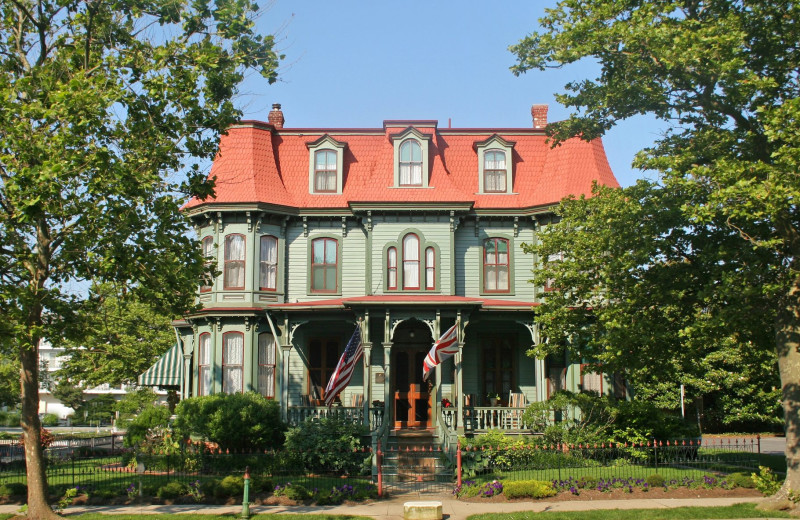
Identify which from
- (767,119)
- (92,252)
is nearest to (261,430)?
(92,252)

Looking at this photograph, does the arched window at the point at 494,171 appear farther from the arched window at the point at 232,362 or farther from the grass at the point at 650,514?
the grass at the point at 650,514

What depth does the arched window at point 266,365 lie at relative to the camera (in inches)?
1072

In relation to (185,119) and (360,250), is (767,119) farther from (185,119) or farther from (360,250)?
(360,250)

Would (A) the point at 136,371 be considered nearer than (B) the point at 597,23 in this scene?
No

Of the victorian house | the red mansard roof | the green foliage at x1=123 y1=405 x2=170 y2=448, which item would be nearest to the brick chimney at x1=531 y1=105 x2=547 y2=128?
the red mansard roof

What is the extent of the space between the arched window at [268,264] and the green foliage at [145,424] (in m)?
5.78

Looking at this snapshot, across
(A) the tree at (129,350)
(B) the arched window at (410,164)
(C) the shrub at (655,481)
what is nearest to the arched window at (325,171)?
(B) the arched window at (410,164)

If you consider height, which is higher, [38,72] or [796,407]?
[38,72]

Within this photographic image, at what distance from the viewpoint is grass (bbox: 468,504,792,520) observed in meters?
15.6

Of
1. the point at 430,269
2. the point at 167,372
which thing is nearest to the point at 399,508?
the point at 430,269

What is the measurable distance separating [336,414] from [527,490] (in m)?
8.38

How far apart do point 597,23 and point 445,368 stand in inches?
554

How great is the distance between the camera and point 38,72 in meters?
15.0

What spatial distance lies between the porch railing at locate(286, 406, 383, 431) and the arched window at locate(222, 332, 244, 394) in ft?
7.81
